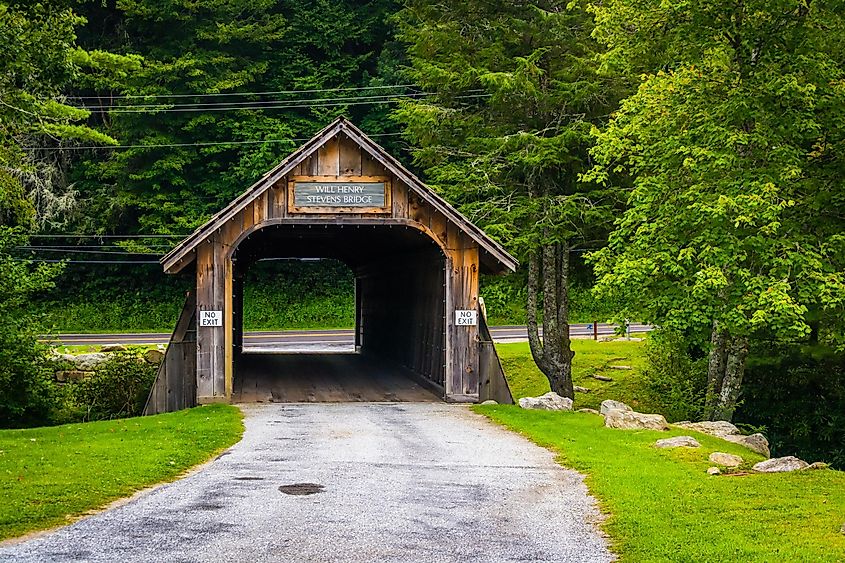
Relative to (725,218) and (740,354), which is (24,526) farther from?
(740,354)

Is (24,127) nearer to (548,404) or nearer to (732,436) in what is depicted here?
(548,404)

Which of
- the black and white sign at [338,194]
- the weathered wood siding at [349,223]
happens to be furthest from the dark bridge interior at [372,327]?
the black and white sign at [338,194]

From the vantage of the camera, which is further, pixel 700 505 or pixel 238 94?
pixel 238 94

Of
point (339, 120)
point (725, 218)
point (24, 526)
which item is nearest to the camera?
point (24, 526)

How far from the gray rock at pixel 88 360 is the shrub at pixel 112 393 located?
1.69 metres

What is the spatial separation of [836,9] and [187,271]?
13.7 m

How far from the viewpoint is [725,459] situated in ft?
43.6

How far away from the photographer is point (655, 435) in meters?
15.9

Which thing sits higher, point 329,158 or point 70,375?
point 329,158

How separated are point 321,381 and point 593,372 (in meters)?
9.37

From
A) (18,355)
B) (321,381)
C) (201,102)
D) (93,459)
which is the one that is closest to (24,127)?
(18,355)

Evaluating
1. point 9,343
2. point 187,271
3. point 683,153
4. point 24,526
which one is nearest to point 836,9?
point 683,153

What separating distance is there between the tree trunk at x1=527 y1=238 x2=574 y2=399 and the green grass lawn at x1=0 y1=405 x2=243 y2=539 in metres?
9.61

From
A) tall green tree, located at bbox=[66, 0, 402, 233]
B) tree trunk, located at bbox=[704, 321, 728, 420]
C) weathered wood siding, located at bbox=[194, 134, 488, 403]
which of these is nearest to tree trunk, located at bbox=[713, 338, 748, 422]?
tree trunk, located at bbox=[704, 321, 728, 420]
